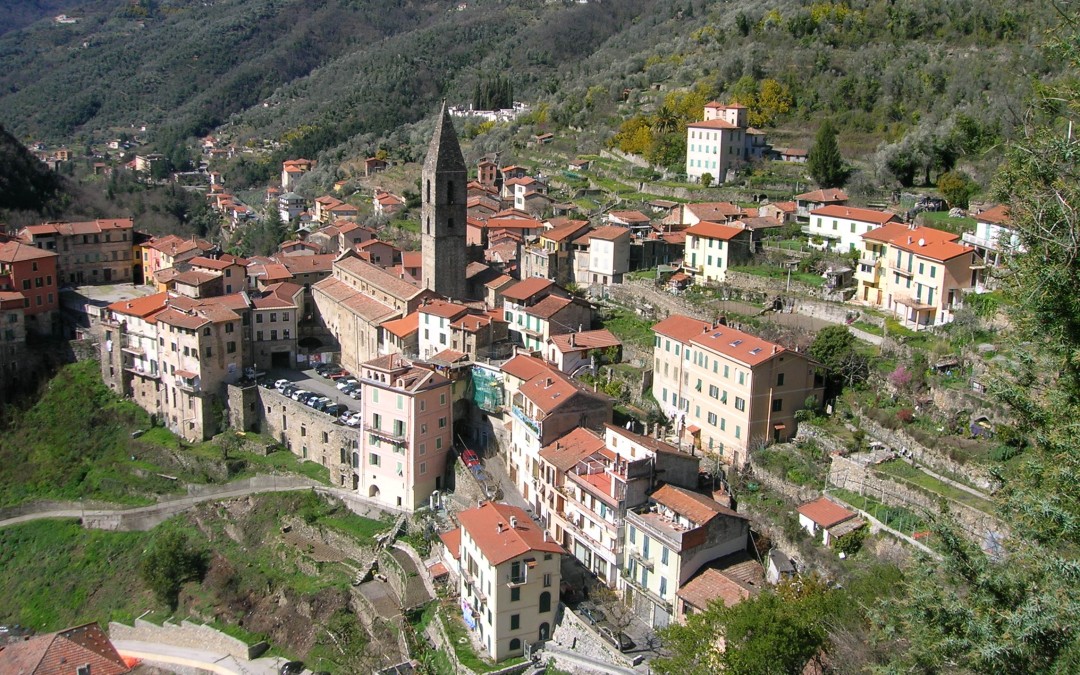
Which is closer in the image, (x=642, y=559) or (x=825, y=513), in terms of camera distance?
(x=825, y=513)

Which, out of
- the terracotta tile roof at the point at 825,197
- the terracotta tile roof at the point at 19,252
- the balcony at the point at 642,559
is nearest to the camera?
the balcony at the point at 642,559

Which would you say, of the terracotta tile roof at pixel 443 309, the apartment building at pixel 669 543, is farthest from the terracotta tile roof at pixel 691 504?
the terracotta tile roof at pixel 443 309

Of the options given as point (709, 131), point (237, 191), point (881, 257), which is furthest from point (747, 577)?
point (237, 191)

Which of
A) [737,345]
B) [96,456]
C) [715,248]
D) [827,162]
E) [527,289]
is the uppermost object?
[827,162]

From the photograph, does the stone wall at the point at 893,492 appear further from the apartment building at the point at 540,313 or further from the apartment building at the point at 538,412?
the apartment building at the point at 540,313

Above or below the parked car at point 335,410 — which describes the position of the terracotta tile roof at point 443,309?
above

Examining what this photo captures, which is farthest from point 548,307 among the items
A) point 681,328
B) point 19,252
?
point 19,252

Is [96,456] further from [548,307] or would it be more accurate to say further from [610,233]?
[610,233]

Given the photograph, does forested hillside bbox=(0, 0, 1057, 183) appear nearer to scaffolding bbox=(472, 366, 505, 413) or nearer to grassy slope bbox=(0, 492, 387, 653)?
scaffolding bbox=(472, 366, 505, 413)
